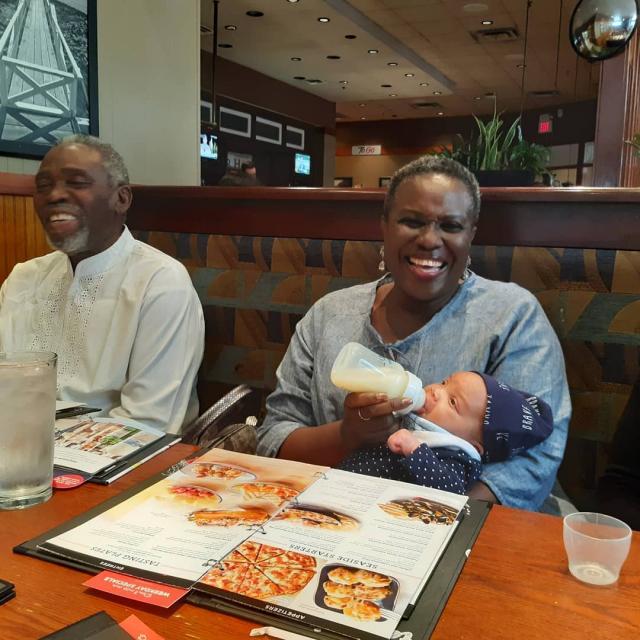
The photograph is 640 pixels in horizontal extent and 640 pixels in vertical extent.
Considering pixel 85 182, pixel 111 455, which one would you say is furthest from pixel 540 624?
pixel 85 182

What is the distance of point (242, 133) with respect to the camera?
10.2 metres

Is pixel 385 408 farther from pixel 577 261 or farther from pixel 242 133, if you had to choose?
pixel 242 133

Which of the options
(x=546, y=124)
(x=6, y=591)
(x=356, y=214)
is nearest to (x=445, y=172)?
(x=356, y=214)

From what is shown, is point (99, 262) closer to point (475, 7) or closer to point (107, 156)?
point (107, 156)

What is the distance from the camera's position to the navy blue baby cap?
4.22 ft

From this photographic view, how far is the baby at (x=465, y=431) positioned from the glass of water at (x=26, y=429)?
595 mm

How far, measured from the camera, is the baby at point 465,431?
49.6 inches

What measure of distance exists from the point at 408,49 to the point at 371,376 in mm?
8870

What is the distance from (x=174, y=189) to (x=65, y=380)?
0.89 m

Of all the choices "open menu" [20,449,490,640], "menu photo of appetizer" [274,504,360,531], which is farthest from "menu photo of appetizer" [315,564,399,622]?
"menu photo of appetizer" [274,504,360,531]

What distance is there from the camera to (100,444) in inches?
47.4

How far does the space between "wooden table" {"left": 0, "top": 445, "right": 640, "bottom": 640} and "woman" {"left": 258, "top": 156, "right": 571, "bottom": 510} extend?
19.1 inches

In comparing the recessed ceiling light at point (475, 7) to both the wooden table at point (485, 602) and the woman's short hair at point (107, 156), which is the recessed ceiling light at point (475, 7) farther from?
the wooden table at point (485, 602)

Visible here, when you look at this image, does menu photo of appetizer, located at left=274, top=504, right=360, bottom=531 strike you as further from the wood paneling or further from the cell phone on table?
the wood paneling
